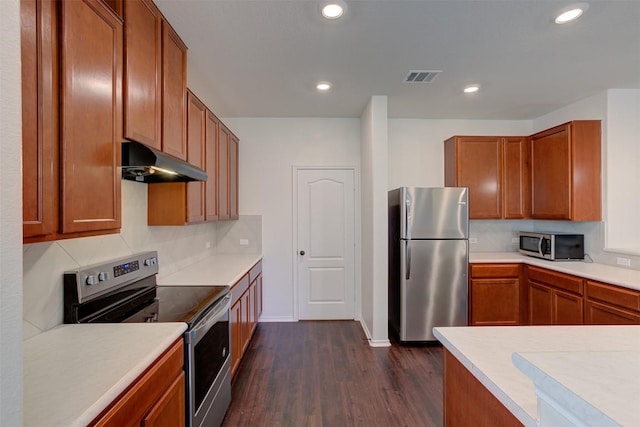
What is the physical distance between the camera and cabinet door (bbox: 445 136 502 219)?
3.76m

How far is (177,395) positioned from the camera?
1399 mm

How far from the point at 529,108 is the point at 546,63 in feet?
4.16

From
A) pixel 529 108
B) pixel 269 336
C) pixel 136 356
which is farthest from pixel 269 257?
pixel 529 108

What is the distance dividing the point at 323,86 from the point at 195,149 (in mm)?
1358

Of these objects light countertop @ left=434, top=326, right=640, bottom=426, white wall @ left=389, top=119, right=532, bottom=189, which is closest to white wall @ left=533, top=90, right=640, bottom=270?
white wall @ left=389, top=119, right=532, bottom=189

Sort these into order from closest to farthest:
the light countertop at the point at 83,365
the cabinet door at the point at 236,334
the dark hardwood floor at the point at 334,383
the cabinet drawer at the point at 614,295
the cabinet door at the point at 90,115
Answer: the light countertop at the point at 83,365
the cabinet door at the point at 90,115
the dark hardwood floor at the point at 334,383
the cabinet drawer at the point at 614,295
the cabinet door at the point at 236,334

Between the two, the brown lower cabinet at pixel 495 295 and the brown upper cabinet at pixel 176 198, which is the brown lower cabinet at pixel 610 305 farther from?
the brown upper cabinet at pixel 176 198

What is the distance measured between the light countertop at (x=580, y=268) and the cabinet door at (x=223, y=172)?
2.78 meters

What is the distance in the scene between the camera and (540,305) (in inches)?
128

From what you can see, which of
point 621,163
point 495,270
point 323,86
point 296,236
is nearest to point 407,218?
point 495,270

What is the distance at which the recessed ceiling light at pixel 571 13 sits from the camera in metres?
1.85

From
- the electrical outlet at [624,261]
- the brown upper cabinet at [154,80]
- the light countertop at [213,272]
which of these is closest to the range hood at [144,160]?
the brown upper cabinet at [154,80]

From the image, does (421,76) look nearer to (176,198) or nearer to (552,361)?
(176,198)

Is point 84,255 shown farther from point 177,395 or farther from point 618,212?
point 618,212
